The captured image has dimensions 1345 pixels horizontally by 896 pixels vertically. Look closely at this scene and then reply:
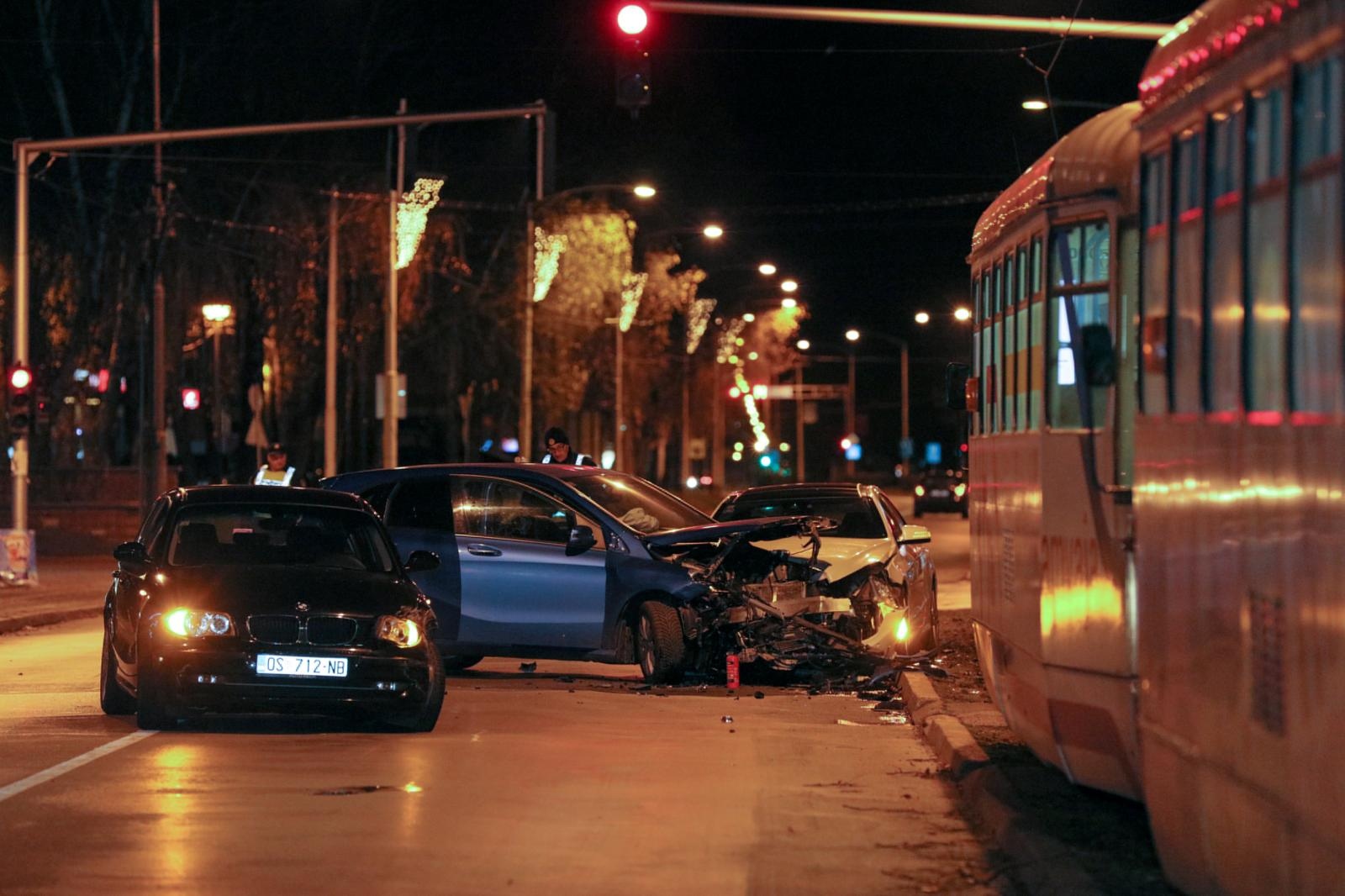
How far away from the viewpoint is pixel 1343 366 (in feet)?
16.1

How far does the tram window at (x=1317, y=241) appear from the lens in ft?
16.6

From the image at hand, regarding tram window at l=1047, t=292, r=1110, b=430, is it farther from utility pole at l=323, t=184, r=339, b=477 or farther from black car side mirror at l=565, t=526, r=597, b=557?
utility pole at l=323, t=184, r=339, b=477

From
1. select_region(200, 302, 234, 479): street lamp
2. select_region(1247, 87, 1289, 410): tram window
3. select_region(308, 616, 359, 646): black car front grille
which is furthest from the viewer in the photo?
select_region(200, 302, 234, 479): street lamp

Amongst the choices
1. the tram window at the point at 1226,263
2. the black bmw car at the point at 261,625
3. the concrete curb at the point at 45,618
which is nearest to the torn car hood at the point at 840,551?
the black bmw car at the point at 261,625

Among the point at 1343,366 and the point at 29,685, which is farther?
the point at 29,685

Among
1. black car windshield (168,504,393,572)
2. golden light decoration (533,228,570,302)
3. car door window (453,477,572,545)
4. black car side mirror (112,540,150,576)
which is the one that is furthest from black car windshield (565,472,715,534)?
golden light decoration (533,228,570,302)

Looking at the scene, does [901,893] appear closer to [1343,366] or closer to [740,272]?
[1343,366]

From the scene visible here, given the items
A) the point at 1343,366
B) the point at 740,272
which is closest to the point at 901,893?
the point at 1343,366

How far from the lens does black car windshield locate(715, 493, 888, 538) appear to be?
17.2 meters

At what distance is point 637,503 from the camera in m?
16.7

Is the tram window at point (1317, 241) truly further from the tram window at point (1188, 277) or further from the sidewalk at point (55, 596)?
the sidewalk at point (55, 596)

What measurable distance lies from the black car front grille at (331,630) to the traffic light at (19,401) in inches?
713

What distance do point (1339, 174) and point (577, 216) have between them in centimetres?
5782

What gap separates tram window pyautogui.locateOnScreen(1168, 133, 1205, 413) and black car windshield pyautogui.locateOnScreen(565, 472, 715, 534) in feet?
30.2
